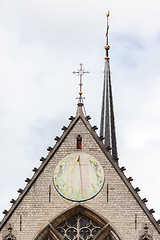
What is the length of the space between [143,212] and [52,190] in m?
3.03

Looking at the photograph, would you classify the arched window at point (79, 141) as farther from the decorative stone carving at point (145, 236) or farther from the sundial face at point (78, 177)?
the decorative stone carving at point (145, 236)

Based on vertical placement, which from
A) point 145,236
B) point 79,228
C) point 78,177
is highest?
point 78,177

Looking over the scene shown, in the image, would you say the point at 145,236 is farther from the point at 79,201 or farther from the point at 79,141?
the point at 79,141

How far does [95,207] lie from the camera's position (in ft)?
108

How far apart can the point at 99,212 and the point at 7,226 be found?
116 inches

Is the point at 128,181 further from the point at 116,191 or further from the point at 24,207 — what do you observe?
the point at 24,207

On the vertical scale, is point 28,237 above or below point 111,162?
below

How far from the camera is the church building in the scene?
107 feet

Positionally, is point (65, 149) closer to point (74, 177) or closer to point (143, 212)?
point (74, 177)

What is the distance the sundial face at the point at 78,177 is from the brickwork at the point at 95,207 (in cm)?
15

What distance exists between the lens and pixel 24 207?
33062 millimetres

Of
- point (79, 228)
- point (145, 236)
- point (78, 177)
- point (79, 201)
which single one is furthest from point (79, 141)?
point (145, 236)

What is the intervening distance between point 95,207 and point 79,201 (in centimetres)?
55

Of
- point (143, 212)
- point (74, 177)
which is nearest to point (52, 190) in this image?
point (74, 177)
